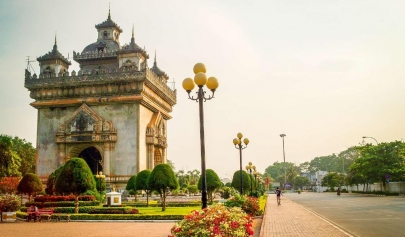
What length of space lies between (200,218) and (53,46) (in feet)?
161

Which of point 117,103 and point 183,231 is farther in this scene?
point 117,103

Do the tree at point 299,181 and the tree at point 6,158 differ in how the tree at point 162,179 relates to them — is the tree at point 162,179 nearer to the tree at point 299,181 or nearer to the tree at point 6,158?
the tree at point 6,158

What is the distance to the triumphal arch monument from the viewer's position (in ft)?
152

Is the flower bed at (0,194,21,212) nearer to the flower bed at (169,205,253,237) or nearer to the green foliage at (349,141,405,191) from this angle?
the flower bed at (169,205,253,237)

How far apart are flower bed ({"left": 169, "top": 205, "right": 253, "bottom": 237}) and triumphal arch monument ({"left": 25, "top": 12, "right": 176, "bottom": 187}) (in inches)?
1447

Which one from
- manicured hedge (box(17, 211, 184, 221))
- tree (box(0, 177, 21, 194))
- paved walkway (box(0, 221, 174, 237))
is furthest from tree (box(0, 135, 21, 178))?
paved walkway (box(0, 221, 174, 237))

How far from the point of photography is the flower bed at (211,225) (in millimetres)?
8603

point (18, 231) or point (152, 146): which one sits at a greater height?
point (152, 146)

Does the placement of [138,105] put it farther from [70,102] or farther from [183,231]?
[183,231]

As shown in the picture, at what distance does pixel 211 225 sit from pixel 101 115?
1601 inches

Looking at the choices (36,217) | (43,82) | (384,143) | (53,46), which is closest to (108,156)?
(43,82)

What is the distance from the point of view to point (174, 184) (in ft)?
92.9

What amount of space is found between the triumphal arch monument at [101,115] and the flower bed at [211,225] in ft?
A: 121

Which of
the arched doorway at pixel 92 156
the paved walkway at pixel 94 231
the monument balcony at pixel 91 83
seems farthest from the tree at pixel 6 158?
the paved walkway at pixel 94 231
